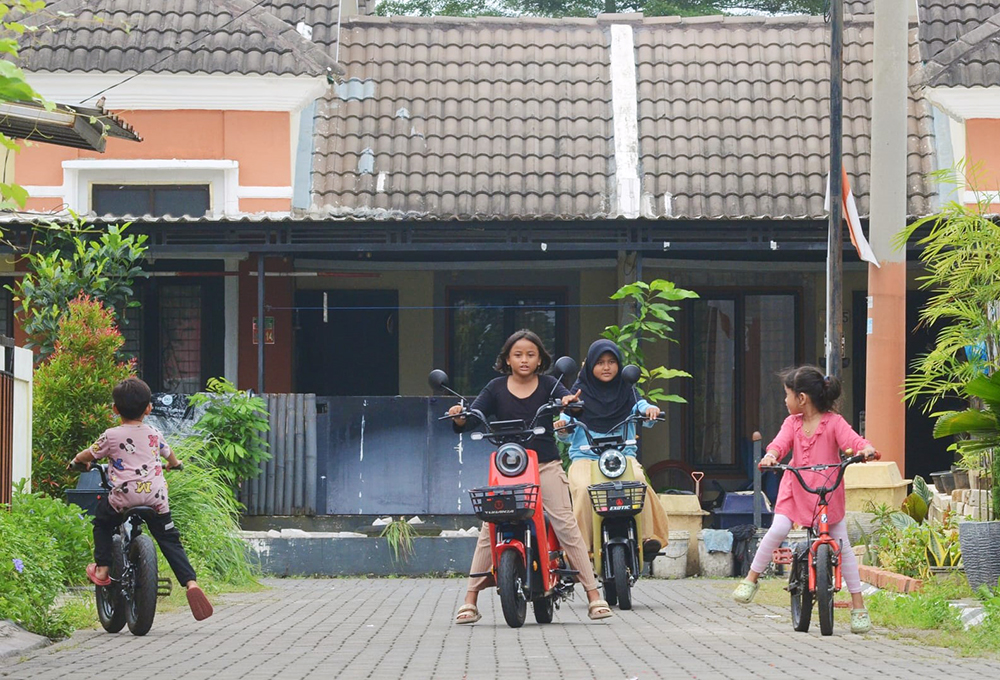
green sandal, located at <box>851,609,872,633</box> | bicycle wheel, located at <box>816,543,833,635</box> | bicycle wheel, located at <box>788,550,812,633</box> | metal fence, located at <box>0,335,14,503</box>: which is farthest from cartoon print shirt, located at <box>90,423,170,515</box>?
green sandal, located at <box>851,609,872,633</box>

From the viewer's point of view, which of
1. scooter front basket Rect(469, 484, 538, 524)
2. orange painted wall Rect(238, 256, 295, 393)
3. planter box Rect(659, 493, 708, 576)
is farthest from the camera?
orange painted wall Rect(238, 256, 295, 393)

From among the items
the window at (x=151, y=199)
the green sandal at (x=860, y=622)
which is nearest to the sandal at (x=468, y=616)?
the green sandal at (x=860, y=622)

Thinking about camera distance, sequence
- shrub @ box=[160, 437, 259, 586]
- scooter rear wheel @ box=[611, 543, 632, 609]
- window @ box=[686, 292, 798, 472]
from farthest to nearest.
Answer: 1. window @ box=[686, 292, 798, 472]
2. shrub @ box=[160, 437, 259, 586]
3. scooter rear wheel @ box=[611, 543, 632, 609]

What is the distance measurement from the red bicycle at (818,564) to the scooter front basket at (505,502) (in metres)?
1.34

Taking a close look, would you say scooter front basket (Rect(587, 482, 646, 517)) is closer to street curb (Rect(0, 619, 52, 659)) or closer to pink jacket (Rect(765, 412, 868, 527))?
pink jacket (Rect(765, 412, 868, 527))

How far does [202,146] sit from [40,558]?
395 inches

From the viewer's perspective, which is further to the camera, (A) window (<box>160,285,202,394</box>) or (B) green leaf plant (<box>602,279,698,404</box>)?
(A) window (<box>160,285,202,394</box>)

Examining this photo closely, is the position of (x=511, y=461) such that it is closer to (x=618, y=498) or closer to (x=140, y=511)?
(x=618, y=498)

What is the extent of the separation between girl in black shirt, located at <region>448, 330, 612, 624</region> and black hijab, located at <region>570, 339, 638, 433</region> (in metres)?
0.88

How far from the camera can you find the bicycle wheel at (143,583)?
8.83 m

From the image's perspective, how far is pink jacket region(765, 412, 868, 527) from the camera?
8.90 m

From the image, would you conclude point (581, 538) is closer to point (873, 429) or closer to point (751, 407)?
point (873, 429)

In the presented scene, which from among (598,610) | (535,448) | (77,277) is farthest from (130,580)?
(77,277)

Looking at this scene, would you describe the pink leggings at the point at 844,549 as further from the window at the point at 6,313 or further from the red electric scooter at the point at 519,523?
the window at the point at 6,313
